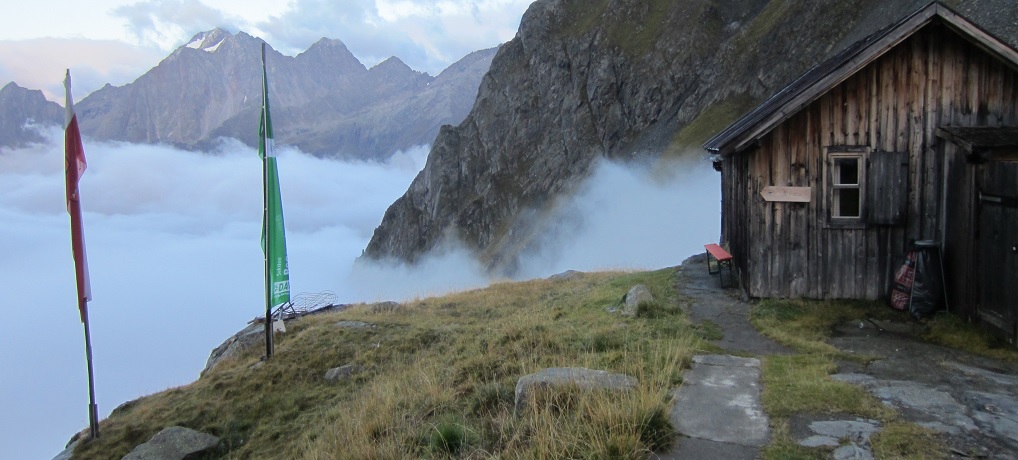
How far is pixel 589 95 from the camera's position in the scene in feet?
311

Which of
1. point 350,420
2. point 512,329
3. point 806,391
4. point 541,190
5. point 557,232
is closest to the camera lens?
point 806,391

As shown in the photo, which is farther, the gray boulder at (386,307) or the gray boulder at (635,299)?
the gray boulder at (386,307)

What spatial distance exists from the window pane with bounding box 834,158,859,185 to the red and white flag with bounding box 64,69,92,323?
15.4 m

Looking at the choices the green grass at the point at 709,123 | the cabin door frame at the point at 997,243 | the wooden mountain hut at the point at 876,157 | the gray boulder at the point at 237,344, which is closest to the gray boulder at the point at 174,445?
the gray boulder at the point at 237,344

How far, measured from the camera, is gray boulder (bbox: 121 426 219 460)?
449 inches

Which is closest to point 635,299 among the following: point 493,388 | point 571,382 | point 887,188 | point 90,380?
point 887,188

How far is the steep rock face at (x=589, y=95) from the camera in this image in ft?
224

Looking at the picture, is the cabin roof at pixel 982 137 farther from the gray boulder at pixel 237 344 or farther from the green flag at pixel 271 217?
the gray boulder at pixel 237 344

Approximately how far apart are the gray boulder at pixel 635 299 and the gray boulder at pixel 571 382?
19.8 ft

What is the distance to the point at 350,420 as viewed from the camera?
8.33 meters

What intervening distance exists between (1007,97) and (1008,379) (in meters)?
6.76

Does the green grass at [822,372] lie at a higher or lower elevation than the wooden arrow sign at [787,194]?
lower

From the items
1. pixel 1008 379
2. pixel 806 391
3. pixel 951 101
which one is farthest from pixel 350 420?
pixel 951 101

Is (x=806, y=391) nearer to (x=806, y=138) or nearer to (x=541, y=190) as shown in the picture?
(x=806, y=138)
